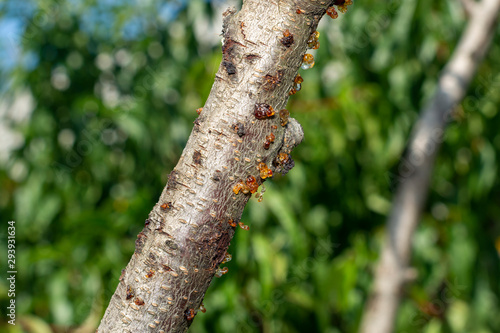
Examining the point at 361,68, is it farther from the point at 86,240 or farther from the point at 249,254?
the point at 86,240

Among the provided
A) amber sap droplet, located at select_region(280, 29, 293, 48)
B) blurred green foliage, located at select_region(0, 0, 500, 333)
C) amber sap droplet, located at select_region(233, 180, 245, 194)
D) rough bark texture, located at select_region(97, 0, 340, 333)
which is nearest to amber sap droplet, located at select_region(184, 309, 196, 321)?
rough bark texture, located at select_region(97, 0, 340, 333)

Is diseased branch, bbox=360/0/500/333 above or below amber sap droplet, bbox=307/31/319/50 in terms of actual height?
above

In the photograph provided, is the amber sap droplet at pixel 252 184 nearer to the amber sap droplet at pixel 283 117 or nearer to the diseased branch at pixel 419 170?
the amber sap droplet at pixel 283 117

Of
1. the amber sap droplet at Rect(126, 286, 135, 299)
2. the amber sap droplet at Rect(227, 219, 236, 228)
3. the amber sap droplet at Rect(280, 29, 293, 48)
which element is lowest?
the amber sap droplet at Rect(126, 286, 135, 299)

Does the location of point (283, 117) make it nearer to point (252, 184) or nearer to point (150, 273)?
point (252, 184)

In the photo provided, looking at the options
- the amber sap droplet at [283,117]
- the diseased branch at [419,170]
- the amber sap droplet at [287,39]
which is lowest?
the amber sap droplet at [283,117]

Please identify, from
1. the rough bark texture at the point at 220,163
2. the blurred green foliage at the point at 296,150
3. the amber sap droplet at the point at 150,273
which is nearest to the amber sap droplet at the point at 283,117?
the rough bark texture at the point at 220,163

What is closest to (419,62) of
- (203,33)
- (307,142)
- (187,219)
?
(307,142)

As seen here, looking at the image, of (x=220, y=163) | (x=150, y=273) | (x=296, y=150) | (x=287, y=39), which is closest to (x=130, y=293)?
(x=150, y=273)

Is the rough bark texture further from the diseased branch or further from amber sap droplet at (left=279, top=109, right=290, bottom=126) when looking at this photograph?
the diseased branch
